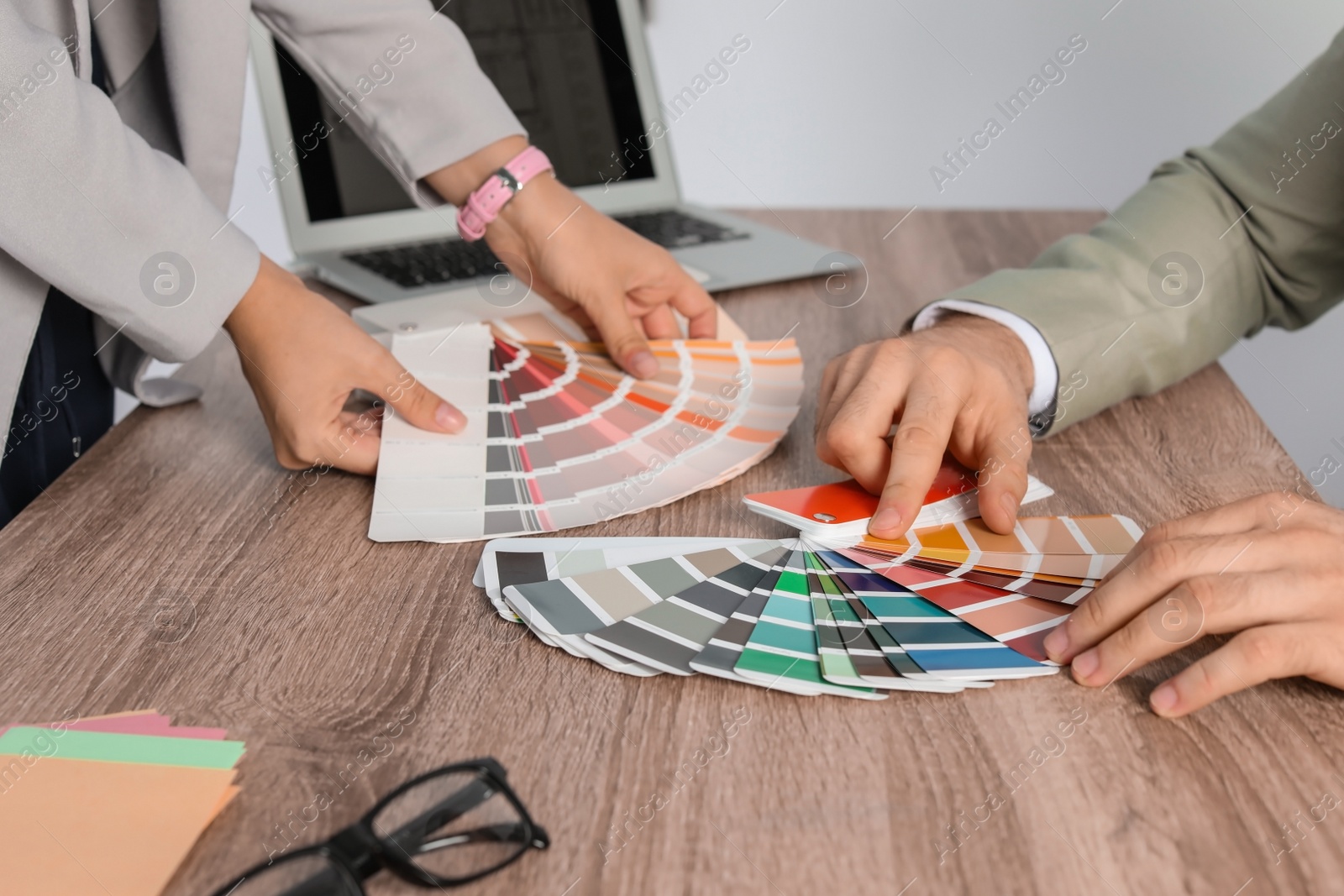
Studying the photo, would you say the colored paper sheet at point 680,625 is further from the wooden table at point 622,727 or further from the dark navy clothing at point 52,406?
the dark navy clothing at point 52,406

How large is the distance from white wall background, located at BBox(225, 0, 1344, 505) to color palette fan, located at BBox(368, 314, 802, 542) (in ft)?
5.85

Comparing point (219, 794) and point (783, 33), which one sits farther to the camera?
point (783, 33)

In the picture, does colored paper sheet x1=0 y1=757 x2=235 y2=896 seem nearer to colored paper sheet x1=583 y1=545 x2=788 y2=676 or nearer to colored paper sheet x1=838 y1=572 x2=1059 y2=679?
colored paper sheet x1=583 y1=545 x2=788 y2=676

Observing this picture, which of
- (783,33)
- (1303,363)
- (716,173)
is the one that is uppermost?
(783,33)

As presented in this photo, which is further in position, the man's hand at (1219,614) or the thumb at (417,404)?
the thumb at (417,404)

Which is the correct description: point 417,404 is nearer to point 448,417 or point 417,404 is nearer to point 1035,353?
point 448,417

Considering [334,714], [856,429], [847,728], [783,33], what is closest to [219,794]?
[334,714]

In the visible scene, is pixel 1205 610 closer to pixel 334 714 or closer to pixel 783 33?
pixel 334 714

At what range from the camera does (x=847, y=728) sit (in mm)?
536

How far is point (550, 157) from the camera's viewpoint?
146 cm

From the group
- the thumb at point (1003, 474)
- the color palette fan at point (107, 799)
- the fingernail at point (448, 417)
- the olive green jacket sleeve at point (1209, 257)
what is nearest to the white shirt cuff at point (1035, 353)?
the olive green jacket sleeve at point (1209, 257)

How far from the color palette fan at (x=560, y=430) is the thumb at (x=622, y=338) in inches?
0.5

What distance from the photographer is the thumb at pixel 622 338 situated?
95 centimetres

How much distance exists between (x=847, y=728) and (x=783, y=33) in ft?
8.93
